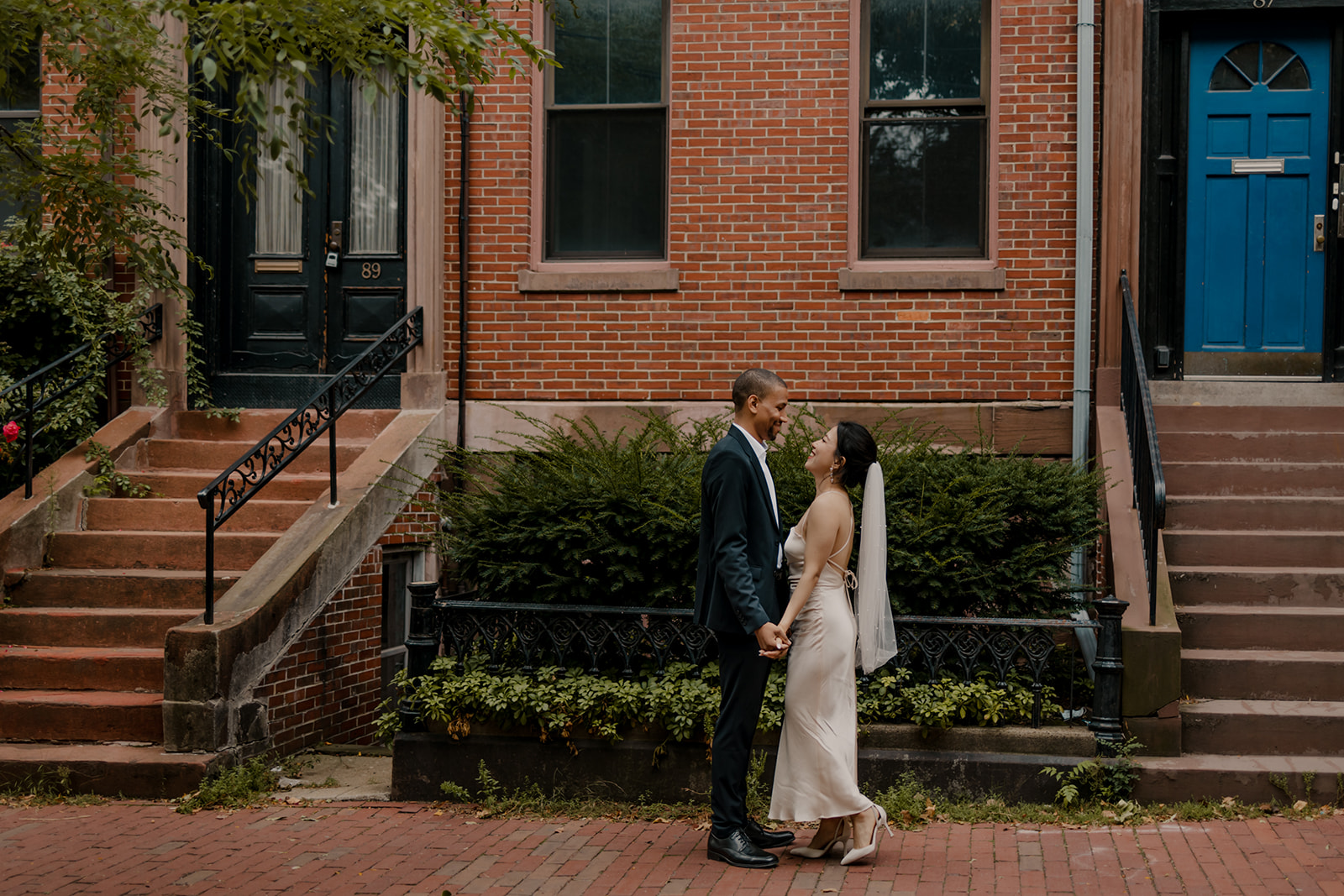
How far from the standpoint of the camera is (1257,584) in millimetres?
6848

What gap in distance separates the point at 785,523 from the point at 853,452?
1.48 metres

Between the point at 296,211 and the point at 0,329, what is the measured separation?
2398mm

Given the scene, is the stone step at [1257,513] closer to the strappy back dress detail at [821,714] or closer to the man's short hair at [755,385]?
the strappy back dress detail at [821,714]

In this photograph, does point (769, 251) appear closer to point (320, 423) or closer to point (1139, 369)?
point (1139, 369)

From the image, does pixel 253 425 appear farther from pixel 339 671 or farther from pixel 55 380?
pixel 339 671

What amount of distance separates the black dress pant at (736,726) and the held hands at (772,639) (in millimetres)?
135

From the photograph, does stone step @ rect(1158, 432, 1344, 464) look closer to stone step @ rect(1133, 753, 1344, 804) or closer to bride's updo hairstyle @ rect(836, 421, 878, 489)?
stone step @ rect(1133, 753, 1344, 804)

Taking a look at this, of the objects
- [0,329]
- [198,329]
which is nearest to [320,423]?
[198,329]

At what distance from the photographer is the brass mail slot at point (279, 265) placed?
9.72 metres

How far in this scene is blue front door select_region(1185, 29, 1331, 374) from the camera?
8672mm

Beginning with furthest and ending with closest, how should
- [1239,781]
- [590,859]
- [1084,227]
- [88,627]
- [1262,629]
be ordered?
[1084,227], [88,627], [1262,629], [1239,781], [590,859]

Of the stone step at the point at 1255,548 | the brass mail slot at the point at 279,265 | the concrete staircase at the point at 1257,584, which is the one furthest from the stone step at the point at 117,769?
the stone step at the point at 1255,548

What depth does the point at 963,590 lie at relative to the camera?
6242mm

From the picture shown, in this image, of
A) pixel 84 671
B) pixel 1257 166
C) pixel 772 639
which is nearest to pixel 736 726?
pixel 772 639
